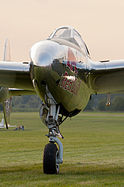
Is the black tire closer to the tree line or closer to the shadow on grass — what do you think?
the shadow on grass

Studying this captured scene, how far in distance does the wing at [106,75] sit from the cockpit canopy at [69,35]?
91 cm

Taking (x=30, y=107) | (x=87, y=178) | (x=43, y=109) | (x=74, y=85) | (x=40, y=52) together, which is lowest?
(x=30, y=107)

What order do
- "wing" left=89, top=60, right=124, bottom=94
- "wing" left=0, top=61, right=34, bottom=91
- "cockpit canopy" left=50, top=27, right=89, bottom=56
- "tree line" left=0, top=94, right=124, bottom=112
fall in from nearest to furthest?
1. "wing" left=0, top=61, right=34, bottom=91
2. "wing" left=89, top=60, right=124, bottom=94
3. "cockpit canopy" left=50, top=27, right=89, bottom=56
4. "tree line" left=0, top=94, right=124, bottom=112

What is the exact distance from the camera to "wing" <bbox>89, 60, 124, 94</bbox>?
1290 centimetres

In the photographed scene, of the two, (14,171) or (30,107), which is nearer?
(14,171)

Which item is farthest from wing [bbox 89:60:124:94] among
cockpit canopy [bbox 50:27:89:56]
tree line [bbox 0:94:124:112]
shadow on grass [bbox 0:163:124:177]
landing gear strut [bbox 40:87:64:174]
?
tree line [bbox 0:94:124:112]

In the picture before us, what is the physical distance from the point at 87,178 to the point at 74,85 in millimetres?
2469

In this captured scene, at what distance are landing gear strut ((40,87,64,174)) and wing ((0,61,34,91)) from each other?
1.19 m

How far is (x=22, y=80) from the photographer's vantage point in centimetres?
1355

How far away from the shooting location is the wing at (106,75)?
508 inches

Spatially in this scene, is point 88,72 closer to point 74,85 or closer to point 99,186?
point 74,85

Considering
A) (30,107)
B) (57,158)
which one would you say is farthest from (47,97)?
(30,107)

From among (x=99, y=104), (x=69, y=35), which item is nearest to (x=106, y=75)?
(x=69, y=35)

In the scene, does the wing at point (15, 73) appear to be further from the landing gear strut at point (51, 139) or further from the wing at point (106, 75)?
the wing at point (106, 75)
